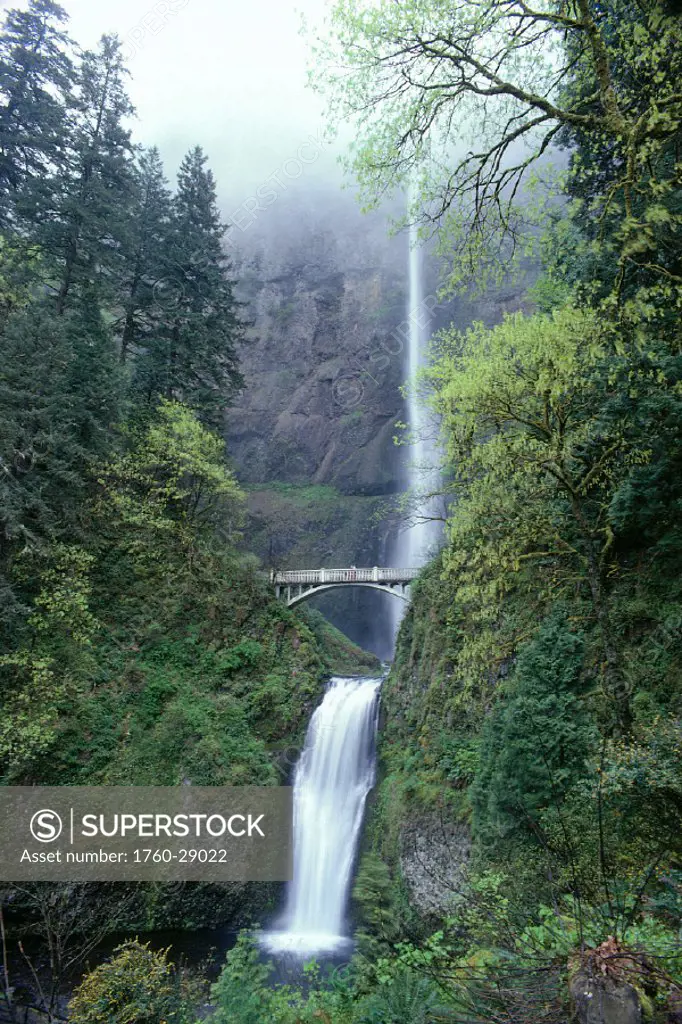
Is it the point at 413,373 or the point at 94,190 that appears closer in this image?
the point at 94,190

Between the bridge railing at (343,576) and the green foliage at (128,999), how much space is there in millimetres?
16911

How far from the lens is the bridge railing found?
24500 millimetres

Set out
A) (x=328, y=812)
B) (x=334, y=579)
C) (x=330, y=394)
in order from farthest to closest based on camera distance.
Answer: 1. (x=330, y=394)
2. (x=334, y=579)
3. (x=328, y=812)

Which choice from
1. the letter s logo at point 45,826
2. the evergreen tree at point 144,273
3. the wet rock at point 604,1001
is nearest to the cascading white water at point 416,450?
the evergreen tree at point 144,273

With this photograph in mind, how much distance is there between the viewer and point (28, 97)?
17.2m

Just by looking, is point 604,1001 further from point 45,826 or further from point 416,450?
point 416,450

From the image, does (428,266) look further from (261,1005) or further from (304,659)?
(261,1005)

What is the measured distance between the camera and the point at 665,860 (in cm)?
471

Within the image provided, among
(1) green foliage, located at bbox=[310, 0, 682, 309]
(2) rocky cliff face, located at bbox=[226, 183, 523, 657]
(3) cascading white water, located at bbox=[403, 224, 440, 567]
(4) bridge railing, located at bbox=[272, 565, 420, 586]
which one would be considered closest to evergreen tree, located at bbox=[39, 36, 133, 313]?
(4) bridge railing, located at bbox=[272, 565, 420, 586]

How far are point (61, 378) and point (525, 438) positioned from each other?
44.0 feet

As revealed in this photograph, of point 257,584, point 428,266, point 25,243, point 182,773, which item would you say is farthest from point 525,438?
point 428,266

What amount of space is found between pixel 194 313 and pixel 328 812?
19877 mm

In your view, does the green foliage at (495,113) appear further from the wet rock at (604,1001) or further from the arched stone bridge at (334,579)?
the arched stone bridge at (334,579)

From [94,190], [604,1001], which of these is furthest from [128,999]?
[94,190]
